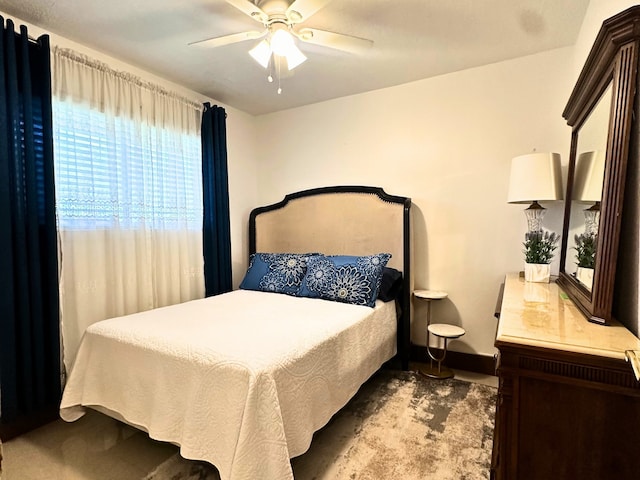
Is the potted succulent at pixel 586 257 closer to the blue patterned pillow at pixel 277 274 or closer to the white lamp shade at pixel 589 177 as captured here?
the white lamp shade at pixel 589 177

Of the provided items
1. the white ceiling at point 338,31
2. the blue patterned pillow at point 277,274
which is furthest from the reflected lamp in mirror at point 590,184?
the blue patterned pillow at point 277,274

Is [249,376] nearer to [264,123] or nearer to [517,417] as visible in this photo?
[517,417]

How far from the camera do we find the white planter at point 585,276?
4.65ft

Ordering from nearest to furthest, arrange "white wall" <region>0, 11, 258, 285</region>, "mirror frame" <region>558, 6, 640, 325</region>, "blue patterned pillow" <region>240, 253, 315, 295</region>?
"mirror frame" <region>558, 6, 640, 325</region> < "blue patterned pillow" <region>240, 253, 315, 295</region> < "white wall" <region>0, 11, 258, 285</region>

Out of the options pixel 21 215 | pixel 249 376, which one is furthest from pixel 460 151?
pixel 21 215

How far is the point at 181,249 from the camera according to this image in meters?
3.06

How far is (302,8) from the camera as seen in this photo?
172 cm

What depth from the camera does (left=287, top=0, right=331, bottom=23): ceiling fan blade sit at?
1661 mm

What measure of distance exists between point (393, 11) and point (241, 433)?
7.84ft

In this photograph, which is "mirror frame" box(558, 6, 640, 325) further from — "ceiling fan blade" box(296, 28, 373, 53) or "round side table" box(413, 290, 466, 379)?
"round side table" box(413, 290, 466, 379)

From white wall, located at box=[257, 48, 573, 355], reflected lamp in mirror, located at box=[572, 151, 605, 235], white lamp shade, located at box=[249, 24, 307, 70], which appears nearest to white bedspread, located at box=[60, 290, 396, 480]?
white wall, located at box=[257, 48, 573, 355]

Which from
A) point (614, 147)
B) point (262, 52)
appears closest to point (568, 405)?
point (614, 147)

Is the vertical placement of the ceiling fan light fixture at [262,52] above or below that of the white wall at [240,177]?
above

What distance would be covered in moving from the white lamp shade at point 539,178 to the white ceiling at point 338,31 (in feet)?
2.86
